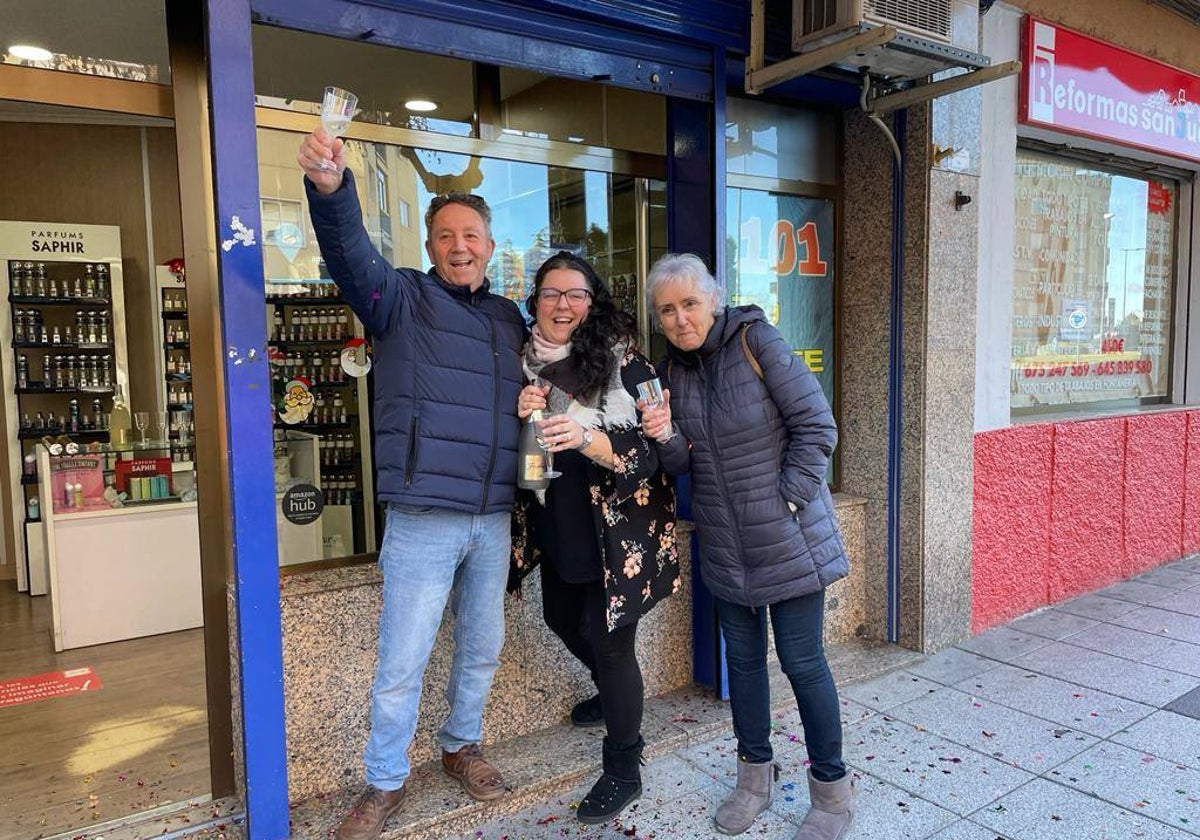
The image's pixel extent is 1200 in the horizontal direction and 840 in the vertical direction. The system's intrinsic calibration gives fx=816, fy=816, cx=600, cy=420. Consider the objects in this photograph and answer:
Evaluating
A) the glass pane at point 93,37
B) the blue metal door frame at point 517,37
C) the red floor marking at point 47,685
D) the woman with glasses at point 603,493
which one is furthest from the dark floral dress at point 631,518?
the red floor marking at point 47,685

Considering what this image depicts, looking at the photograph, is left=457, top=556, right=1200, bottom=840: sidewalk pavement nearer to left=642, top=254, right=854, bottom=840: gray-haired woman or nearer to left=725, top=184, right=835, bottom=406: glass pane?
left=642, top=254, right=854, bottom=840: gray-haired woman

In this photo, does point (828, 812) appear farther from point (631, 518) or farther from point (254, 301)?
point (254, 301)

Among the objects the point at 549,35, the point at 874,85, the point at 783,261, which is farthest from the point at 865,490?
the point at 549,35

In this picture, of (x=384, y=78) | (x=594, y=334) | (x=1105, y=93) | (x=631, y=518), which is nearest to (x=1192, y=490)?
(x=1105, y=93)

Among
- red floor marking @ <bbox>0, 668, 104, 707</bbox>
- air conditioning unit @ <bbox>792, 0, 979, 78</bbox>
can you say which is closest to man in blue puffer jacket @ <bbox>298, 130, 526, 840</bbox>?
air conditioning unit @ <bbox>792, 0, 979, 78</bbox>

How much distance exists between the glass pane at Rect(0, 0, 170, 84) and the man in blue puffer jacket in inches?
41.8

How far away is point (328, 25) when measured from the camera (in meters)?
2.29

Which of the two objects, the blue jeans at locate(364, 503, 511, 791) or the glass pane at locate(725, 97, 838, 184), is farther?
the glass pane at locate(725, 97, 838, 184)

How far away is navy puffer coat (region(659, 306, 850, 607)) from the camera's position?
233cm

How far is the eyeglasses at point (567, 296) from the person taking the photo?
2311 millimetres

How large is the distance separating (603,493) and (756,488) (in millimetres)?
440

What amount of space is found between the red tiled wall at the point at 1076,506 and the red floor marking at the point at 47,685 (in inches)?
166

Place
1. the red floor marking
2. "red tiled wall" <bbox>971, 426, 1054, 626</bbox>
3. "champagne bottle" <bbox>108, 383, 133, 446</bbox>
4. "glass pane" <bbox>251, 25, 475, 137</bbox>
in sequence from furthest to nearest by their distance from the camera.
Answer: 1. "champagne bottle" <bbox>108, 383, 133, 446</bbox>
2. "red tiled wall" <bbox>971, 426, 1054, 626</bbox>
3. the red floor marking
4. "glass pane" <bbox>251, 25, 475, 137</bbox>

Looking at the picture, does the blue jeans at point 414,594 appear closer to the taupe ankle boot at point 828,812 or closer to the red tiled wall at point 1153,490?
the taupe ankle boot at point 828,812
